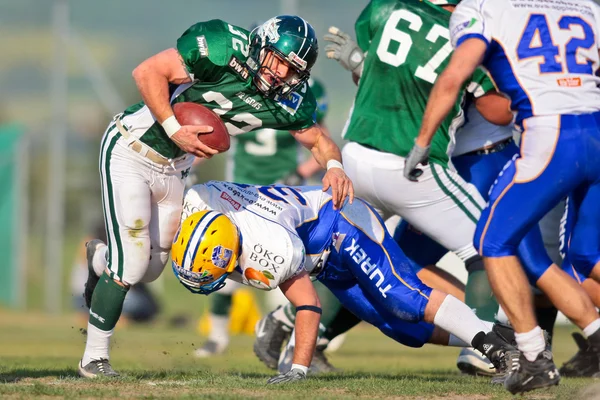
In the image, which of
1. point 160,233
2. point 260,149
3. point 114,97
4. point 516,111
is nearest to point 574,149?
point 516,111

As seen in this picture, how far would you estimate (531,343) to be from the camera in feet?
15.7

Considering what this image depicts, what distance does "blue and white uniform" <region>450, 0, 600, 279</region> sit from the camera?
488 centimetres

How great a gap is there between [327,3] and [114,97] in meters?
4.20

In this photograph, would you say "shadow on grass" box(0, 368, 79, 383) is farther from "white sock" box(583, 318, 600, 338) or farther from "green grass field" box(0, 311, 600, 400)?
"white sock" box(583, 318, 600, 338)

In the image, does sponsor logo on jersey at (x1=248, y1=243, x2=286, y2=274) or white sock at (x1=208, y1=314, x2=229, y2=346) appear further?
white sock at (x1=208, y1=314, x2=229, y2=346)

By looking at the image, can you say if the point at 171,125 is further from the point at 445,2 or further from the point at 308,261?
the point at 445,2

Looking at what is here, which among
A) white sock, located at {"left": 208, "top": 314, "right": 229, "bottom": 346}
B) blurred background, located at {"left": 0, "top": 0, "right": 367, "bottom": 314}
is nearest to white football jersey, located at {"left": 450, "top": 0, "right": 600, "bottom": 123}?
white sock, located at {"left": 208, "top": 314, "right": 229, "bottom": 346}

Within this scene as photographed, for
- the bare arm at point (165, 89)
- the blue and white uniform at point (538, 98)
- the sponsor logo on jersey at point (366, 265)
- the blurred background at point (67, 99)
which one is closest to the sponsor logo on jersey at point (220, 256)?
the bare arm at point (165, 89)

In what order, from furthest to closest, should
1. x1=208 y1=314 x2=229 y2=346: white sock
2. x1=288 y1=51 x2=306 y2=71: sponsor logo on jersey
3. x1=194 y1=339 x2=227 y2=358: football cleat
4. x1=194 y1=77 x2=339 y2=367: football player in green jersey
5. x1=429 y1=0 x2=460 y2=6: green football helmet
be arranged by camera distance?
1. x1=194 y1=77 x2=339 y2=367: football player in green jersey
2. x1=208 y1=314 x2=229 y2=346: white sock
3. x1=194 y1=339 x2=227 y2=358: football cleat
4. x1=429 y1=0 x2=460 y2=6: green football helmet
5. x1=288 y1=51 x2=306 y2=71: sponsor logo on jersey

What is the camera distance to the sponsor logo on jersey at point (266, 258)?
5176 mm

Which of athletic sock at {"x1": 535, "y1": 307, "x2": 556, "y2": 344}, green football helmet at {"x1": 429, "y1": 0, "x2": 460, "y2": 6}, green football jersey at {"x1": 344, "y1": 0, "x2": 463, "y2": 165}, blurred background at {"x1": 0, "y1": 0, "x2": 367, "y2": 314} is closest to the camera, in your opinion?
green football jersey at {"x1": 344, "y1": 0, "x2": 463, "y2": 165}

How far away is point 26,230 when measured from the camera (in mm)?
18172

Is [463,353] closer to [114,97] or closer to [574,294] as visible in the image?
[574,294]

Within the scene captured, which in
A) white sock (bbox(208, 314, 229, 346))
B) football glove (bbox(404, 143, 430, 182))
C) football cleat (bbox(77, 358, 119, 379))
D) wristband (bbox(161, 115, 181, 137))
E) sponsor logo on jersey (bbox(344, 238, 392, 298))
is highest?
wristband (bbox(161, 115, 181, 137))
